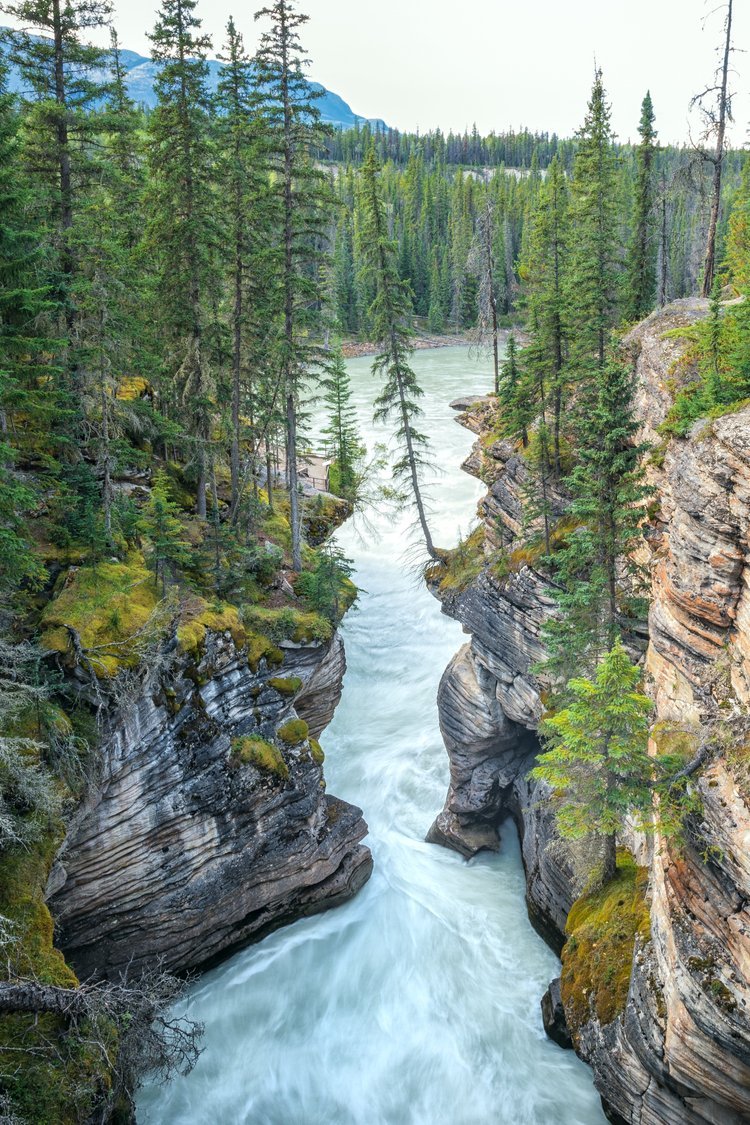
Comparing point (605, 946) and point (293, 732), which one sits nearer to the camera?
point (605, 946)

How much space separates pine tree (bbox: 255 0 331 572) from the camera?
18.8m

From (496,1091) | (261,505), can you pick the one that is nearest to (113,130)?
(261,505)

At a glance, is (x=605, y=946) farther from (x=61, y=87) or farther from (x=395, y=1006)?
(x=61, y=87)

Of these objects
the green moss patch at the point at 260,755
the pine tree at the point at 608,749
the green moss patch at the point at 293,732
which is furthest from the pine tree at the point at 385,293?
the pine tree at the point at 608,749

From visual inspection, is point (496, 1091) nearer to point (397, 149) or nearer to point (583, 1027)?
point (583, 1027)

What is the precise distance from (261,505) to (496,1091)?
18.9 meters

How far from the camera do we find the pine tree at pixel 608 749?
1177 centimetres

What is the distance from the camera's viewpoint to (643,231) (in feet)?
117

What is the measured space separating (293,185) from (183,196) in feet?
11.0

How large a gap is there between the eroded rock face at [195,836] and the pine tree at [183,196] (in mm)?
8572

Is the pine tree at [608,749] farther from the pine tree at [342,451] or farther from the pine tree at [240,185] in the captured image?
the pine tree at [342,451]

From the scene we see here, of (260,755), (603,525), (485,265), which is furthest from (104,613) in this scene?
(485,265)

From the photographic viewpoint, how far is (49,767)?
13.0 m

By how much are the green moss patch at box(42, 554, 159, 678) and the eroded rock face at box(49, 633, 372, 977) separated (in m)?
1.16
